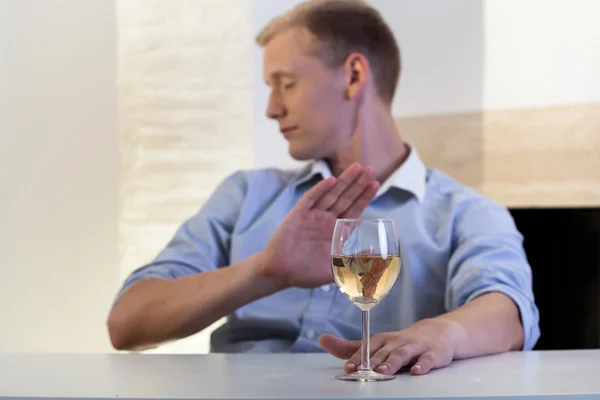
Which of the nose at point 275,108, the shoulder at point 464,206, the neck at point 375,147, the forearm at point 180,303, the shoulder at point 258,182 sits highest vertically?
the nose at point 275,108

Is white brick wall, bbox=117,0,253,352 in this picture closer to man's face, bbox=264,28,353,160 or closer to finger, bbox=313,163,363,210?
man's face, bbox=264,28,353,160

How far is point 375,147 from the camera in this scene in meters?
2.09

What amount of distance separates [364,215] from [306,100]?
376 millimetres

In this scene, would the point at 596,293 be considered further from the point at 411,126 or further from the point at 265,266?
the point at 265,266

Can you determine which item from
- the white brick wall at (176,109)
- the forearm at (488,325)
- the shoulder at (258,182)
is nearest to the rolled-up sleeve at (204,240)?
the shoulder at (258,182)

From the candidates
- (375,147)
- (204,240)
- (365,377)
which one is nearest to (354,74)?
(375,147)

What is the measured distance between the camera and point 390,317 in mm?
1864

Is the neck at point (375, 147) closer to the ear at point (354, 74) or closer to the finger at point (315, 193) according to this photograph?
the ear at point (354, 74)

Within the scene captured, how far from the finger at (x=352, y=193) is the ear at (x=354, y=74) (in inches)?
21.3

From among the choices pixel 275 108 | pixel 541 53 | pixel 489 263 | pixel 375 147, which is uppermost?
pixel 541 53

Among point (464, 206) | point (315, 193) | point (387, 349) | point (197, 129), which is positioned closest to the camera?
point (387, 349)

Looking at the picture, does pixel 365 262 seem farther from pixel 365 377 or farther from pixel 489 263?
pixel 489 263

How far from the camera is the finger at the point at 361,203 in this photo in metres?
1.61

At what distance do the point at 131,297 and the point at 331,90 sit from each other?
76cm
